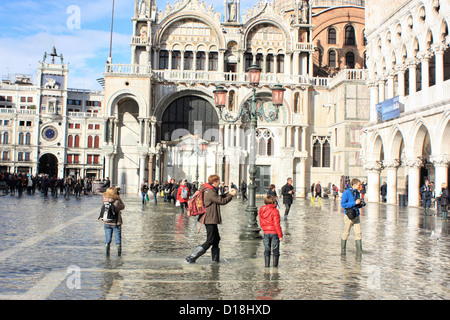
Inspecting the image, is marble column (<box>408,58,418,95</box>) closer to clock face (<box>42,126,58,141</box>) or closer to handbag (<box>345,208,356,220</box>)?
handbag (<box>345,208,356,220</box>)

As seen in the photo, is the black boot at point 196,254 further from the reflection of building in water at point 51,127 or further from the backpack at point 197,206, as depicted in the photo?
the reflection of building in water at point 51,127

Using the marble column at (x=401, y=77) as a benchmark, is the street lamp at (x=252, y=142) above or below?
below

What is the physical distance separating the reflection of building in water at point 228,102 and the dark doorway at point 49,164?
40011mm

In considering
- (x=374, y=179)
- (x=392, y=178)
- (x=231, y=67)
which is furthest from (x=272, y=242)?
(x=231, y=67)

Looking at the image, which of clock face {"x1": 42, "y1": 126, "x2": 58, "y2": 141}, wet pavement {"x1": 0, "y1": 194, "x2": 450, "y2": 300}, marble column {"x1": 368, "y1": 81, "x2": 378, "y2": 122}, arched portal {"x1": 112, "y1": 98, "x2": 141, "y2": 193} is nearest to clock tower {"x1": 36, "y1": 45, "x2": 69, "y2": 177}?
clock face {"x1": 42, "y1": 126, "x2": 58, "y2": 141}

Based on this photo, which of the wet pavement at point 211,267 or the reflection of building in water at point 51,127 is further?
the reflection of building in water at point 51,127

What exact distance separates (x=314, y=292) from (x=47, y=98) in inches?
2981

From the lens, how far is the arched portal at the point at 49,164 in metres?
75.0

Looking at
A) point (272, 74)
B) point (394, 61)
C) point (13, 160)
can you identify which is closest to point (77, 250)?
point (394, 61)

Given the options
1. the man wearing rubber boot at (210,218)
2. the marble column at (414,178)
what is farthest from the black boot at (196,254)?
A: the marble column at (414,178)
